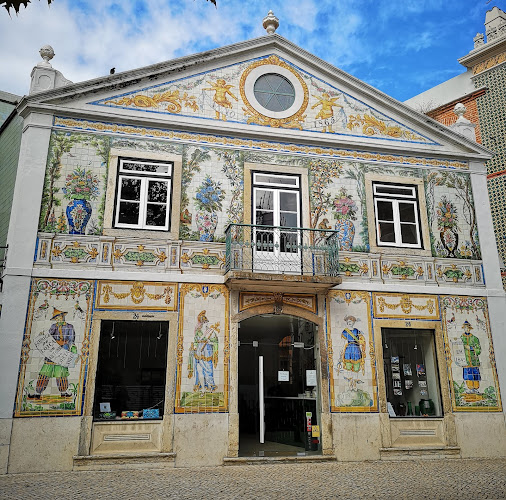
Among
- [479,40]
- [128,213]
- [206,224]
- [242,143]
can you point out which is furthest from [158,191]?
[479,40]

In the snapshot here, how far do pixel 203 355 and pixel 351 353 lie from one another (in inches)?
113

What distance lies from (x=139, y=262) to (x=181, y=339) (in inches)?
62.3

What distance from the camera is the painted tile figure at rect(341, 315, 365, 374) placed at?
32.9ft

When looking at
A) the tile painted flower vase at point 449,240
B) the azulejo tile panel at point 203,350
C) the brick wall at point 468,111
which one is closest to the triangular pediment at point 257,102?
the tile painted flower vase at point 449,240

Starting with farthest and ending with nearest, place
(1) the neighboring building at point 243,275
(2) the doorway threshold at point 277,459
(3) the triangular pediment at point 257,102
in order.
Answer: (3) the triangular pediment at point 257,102, (2) the doorway threshold at point 277,459, (1) the neighboring building at point 243,275

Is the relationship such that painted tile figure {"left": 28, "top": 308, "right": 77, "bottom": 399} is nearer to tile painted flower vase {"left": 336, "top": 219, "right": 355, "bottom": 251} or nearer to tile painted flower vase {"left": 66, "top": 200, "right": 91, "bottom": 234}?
tile painted flower vase {"left": 66, "top": 200, "right": 91, "bottom": 234}

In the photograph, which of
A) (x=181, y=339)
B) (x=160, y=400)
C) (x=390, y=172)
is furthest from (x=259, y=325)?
(x=390, y=172)

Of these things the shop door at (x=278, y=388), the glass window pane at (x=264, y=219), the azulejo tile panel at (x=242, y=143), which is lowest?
the shop door at (x=278, y=388)

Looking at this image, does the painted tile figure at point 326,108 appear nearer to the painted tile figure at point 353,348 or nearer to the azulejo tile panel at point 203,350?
the painted tile figure at point 353,348

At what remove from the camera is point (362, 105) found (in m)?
11.7

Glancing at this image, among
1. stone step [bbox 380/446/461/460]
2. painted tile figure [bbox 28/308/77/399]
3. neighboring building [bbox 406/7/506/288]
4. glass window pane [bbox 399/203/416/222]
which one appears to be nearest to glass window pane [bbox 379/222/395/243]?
glass window pane [bbox 399/203/416/222]

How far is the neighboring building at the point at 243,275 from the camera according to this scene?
892cm

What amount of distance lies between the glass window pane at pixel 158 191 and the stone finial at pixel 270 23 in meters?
4.44

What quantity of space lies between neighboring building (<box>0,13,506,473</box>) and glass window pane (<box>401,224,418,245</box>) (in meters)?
0.05
